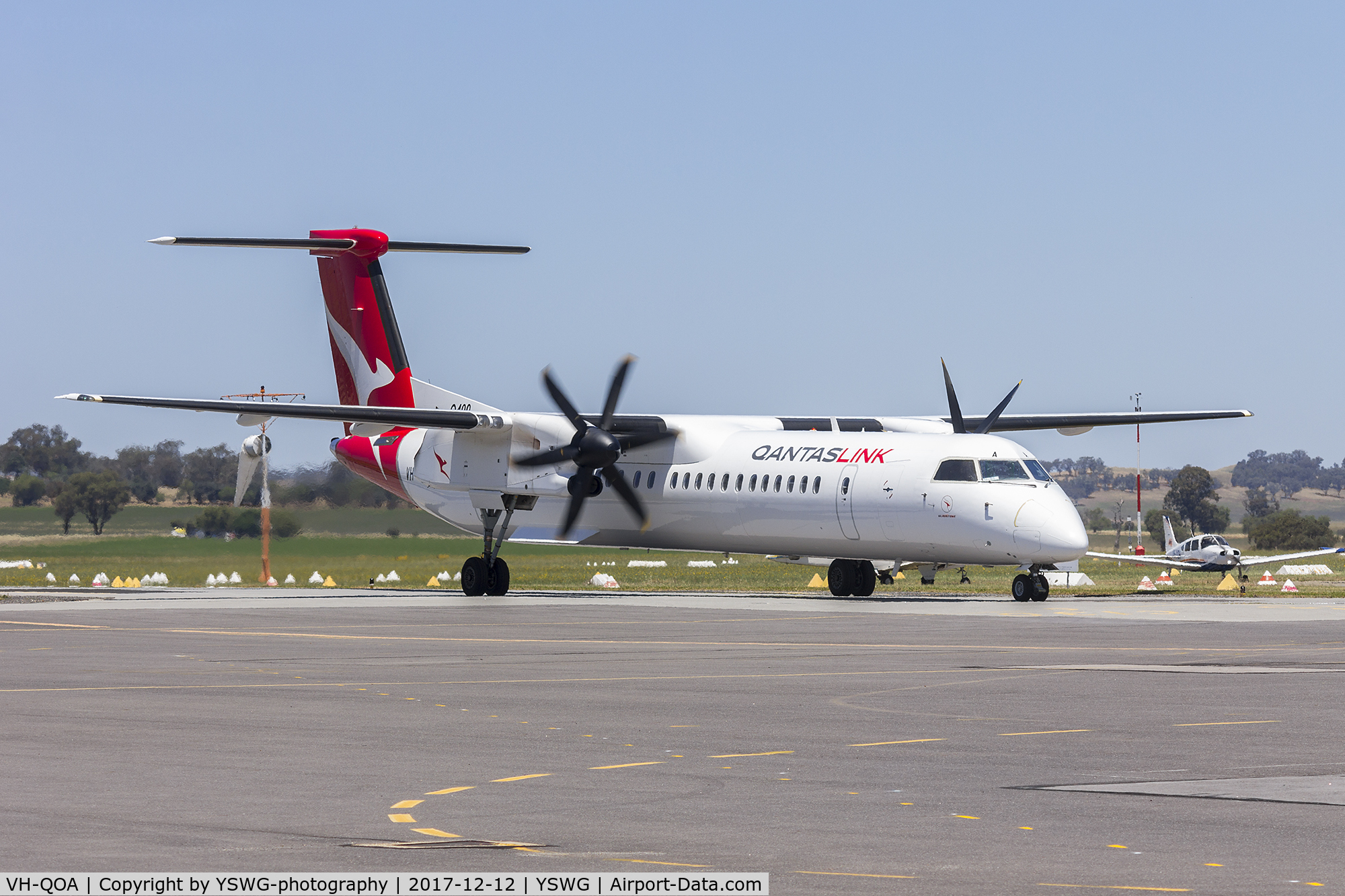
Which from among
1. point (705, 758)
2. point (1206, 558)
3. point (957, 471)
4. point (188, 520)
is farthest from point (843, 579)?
point (705, 758)

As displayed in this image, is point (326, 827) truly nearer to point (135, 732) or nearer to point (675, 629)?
point (135, 732)

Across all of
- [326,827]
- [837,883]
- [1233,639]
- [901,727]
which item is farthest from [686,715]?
[1233,639]

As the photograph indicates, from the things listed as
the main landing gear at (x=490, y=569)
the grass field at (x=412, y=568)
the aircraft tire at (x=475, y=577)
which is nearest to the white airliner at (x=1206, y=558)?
the grass field at (x=412, y=568)

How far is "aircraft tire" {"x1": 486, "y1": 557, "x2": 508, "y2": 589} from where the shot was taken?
39.9 meters

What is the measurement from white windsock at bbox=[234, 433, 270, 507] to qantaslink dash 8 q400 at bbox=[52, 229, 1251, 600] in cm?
449

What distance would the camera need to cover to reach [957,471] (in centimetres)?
3353

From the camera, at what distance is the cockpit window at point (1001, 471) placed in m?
33.2

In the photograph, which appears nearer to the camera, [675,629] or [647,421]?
[675,629]

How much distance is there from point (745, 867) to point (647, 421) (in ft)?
104

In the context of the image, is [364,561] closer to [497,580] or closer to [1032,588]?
[497,580]

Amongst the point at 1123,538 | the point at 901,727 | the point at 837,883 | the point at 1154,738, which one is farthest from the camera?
the point at 1123,538

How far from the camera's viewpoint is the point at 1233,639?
23875mm

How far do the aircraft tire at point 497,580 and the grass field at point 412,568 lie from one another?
15.8 feet

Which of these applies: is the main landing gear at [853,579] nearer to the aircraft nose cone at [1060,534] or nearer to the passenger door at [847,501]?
the passenger door at [847,501]
